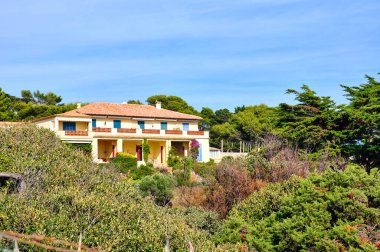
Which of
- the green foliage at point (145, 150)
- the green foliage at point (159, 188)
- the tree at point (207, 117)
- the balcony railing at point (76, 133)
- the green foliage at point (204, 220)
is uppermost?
the tree at point (207, 117)

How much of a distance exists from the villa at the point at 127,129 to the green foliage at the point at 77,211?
2482cm

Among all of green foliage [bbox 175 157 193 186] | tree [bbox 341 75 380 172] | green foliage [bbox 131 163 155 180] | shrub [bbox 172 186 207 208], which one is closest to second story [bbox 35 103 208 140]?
green foliage [bbox 131 163 155 180]

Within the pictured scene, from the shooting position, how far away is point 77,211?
11648 mm

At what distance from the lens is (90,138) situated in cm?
4166

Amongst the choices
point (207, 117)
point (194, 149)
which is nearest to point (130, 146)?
point (194, 149)

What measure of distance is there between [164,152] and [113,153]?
5.20 m

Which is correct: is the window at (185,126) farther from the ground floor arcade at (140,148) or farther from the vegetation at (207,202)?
A: the vegetation at (207,202)

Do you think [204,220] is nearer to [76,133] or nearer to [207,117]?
[76,133]

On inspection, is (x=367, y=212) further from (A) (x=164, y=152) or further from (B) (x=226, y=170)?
(A) (x=164, y=152)

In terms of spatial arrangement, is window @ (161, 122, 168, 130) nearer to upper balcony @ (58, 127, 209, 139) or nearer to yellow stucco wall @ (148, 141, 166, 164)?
yellow stucco wall @ (148, 141, 166, 164)

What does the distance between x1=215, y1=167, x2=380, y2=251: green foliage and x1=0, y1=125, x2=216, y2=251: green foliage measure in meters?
1.71

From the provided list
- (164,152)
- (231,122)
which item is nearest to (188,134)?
(164,152)

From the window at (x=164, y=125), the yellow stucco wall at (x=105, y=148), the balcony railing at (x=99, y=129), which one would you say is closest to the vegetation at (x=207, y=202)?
the balcony railing at (x=99, y=129)

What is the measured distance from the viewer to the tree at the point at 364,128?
95.2 ft
